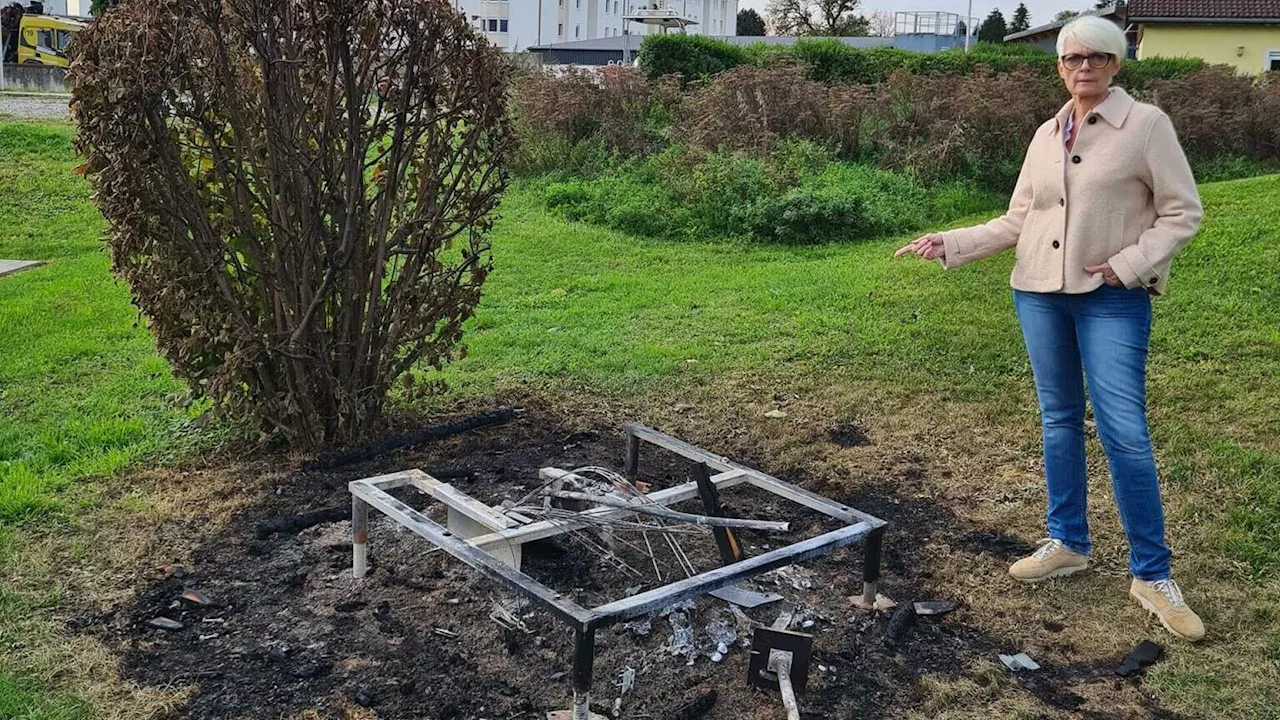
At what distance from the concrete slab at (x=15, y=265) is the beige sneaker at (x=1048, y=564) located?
28.5ft

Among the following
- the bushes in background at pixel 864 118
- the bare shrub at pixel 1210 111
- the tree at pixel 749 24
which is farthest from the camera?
the tree at pixel 749 24

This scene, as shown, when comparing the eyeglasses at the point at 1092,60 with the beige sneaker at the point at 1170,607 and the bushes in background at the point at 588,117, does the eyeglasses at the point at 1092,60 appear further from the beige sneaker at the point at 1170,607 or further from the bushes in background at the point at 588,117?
the bushes in background at the point at 588,117

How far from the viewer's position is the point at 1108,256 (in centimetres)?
352

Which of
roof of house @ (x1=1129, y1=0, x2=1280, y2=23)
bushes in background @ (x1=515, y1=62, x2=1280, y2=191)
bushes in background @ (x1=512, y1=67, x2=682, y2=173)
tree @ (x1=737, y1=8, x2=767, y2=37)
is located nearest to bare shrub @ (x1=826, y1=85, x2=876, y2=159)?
bushes in background @ (x1=515, y1=62, x2=1280, y2=191)

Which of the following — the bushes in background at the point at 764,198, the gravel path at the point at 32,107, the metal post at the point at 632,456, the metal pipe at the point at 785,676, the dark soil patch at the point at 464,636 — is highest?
the gravel path at the point at 32,107

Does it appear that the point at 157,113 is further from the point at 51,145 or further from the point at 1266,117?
the point at 1266,117

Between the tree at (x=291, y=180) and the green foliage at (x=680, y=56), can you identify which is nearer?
the tree at (x=291, y=180)

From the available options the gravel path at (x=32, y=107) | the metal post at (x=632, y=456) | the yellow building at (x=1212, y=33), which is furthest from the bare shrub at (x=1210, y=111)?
the yellow building at (x=1212, y=33)

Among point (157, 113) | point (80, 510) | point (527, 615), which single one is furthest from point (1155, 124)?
point (80, 510)

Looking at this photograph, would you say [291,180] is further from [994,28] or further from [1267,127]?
[994,28]

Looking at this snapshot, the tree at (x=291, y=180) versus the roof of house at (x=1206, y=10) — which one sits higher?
the roof of house at (x=1206, y=10)

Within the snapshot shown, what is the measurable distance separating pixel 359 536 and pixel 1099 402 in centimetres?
254

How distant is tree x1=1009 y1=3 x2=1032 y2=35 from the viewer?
65.8m

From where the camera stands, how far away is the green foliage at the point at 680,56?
19625 mm
